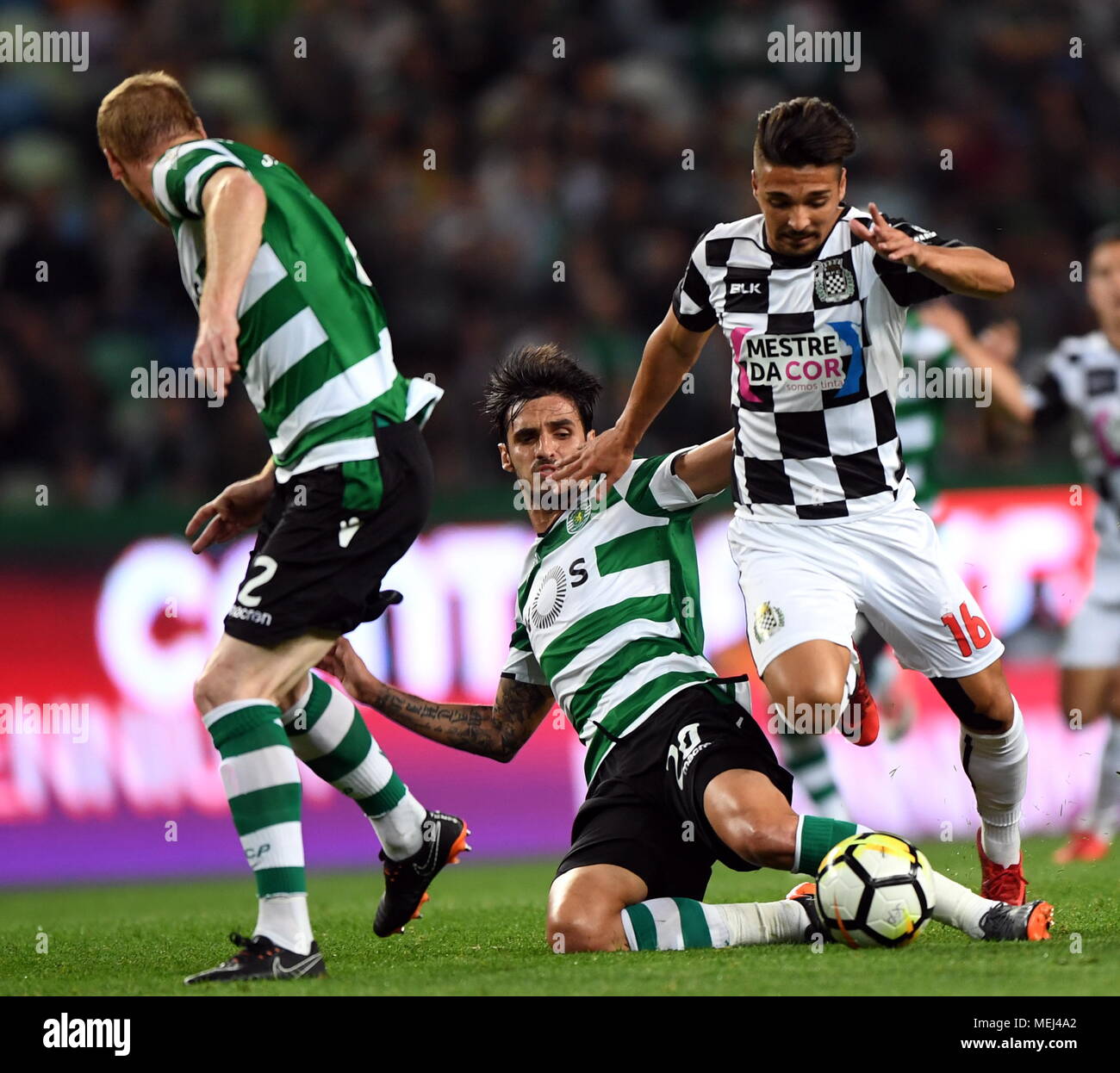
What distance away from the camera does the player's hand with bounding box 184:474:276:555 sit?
430cm

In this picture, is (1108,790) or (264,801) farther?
(1108,790)

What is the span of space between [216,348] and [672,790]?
175 cm

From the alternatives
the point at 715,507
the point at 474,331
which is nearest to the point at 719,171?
the point at 474,331

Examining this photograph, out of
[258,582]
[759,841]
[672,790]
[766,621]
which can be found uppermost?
[258,582]

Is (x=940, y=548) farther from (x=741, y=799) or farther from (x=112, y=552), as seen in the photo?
(x=112, y=552)

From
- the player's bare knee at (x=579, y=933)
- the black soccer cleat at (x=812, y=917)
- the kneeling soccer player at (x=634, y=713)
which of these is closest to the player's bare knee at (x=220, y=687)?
the kneeling soccer player at (x=634, y=713)

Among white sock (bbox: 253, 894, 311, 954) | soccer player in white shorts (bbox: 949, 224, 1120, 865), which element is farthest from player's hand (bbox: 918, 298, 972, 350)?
white sock (bbox: 253, 894, 311, 954)

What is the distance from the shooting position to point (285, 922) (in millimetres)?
3705

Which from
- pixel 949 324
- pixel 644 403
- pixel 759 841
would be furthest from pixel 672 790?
pixel 949 324

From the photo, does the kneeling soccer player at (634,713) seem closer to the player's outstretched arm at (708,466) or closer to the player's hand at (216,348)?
the player's outstretched arm at (708,466)

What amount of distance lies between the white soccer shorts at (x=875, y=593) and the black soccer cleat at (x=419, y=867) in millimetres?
967

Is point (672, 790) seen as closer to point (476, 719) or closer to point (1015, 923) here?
point (476, 719)

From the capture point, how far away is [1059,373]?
25.3 ft

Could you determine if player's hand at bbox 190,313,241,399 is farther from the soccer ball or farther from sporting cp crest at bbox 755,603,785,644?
the soccer ball
